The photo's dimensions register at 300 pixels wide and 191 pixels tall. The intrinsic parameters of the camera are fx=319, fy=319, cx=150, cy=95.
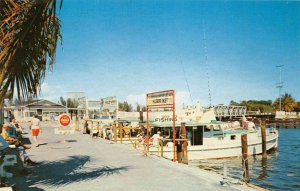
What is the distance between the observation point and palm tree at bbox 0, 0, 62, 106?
6.30m

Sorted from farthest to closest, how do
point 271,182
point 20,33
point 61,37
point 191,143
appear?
point 191,143, point 271,182, point 61,37, point 20,33

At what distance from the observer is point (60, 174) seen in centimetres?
970

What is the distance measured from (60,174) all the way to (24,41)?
15.2 ft

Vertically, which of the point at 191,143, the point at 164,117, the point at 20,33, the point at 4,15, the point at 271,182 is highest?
the point at 4,15

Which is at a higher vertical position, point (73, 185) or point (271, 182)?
point (73, 185)

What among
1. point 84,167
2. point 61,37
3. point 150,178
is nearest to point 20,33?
point 61,37

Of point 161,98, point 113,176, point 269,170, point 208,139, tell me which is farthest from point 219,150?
point 113,176

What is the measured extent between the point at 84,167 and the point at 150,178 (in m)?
2.97

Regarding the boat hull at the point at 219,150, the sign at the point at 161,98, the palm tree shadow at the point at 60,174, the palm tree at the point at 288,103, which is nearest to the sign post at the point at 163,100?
the sign at the point at 161,98

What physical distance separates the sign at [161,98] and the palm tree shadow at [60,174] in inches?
143

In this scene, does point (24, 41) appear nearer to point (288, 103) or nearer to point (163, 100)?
point (163, 100)

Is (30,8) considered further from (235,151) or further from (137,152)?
(235,151)

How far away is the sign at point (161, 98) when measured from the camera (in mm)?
13205

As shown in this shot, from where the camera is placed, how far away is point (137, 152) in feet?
49.5
